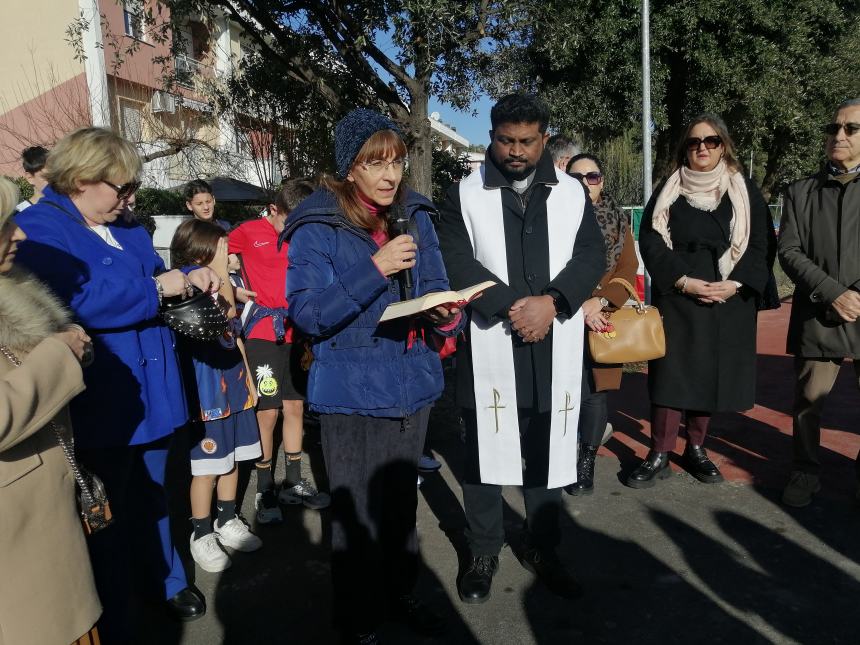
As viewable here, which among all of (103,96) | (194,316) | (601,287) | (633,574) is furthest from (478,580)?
(103,96)

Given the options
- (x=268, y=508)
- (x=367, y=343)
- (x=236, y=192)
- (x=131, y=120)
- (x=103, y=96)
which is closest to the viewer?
(x=367, y=343)

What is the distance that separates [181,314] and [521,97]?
1.70 m

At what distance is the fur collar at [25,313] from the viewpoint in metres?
1.82

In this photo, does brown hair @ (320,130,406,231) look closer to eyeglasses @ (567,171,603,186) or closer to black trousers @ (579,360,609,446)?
eyeglasses @ (567,171,603,186)

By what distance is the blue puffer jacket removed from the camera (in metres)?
2.44

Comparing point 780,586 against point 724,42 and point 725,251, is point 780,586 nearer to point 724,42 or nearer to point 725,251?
point 725,251

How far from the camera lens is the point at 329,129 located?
503 inches

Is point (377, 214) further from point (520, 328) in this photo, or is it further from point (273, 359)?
point (273, 359)

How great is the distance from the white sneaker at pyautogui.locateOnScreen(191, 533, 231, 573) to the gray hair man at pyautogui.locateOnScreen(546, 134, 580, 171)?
10.1 feet

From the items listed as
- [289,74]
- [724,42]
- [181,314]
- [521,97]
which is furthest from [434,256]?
[724,42]

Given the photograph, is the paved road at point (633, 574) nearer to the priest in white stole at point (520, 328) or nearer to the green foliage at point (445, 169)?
the priest in white stole at point (520, 328)

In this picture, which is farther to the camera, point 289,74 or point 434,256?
point 289,74

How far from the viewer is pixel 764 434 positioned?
5.15m

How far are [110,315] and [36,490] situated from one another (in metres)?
0.85
